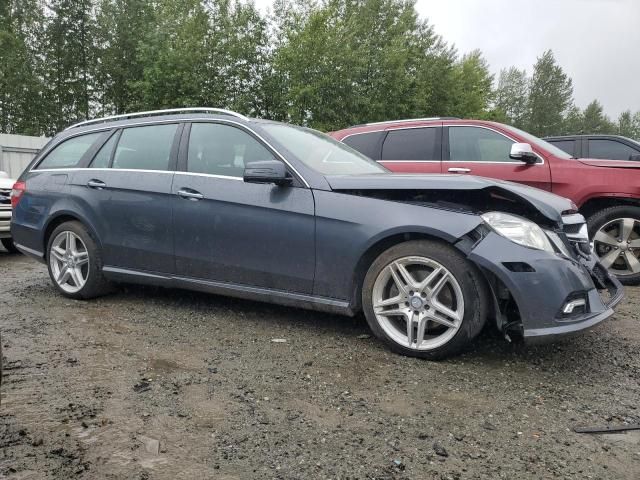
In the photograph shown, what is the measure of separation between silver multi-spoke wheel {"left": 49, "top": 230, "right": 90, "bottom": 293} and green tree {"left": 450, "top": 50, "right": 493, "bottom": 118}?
3124cm

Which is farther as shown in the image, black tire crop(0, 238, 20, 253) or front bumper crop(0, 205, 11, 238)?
black tire crop(0, 238, 20, 253)

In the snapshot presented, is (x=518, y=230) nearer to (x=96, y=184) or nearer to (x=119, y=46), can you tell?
(x=96, y=184)

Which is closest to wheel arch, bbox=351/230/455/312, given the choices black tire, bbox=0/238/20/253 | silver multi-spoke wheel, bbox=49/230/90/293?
silver multi-spoke wheel, bbox=49/230/90/293

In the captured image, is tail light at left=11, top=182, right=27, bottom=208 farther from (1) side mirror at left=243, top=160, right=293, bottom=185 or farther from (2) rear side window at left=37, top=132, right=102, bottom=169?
(1) side mirror at left=243, top=160, right=293, bottom=185

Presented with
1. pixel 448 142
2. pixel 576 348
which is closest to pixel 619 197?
pixel 448 142

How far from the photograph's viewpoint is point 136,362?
118 inches

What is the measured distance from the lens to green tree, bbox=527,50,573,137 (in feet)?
203

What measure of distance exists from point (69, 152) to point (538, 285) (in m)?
4.23

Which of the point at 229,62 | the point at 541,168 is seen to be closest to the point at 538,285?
the point at 541,168

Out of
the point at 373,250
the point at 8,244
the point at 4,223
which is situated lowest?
the point at 8,244

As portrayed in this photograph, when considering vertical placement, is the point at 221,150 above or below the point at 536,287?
above

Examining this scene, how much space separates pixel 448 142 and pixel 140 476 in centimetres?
521

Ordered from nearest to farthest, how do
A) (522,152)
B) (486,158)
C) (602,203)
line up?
(522,152) → (602,203) → (486,158)

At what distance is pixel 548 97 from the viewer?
62344 millimetres
